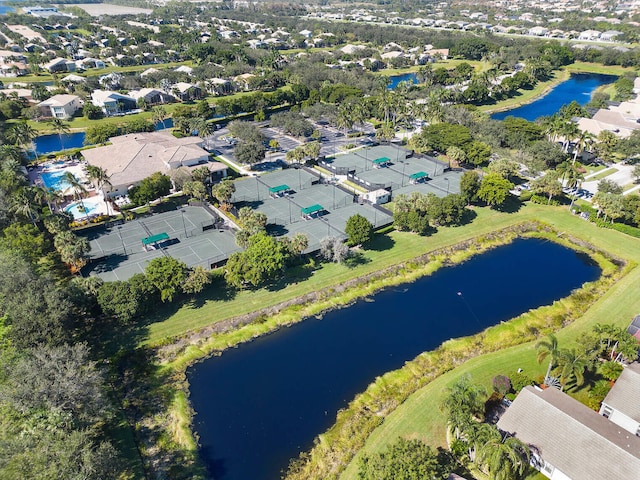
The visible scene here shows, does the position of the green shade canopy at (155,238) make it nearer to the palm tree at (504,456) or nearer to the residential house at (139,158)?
the residential house at (139,158)

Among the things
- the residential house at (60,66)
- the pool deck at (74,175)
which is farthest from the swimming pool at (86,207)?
the residential house at (60,66)

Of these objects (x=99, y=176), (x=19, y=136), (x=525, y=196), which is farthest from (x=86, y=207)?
(x=525, y=196)

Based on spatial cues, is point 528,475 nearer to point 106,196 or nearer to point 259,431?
point 259,431

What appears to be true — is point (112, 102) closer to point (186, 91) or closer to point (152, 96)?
point (152, 96)

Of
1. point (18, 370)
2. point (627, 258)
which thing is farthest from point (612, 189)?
point (18, 370)

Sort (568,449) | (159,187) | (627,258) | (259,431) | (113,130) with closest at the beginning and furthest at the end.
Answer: (568,449) → (259,431) → (627,258) → (159,187) → (113,130)

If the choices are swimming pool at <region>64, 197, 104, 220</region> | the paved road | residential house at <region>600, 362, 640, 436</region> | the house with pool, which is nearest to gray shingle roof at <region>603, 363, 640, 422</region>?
residential house at <region>600, 362, 640, 436</region>
